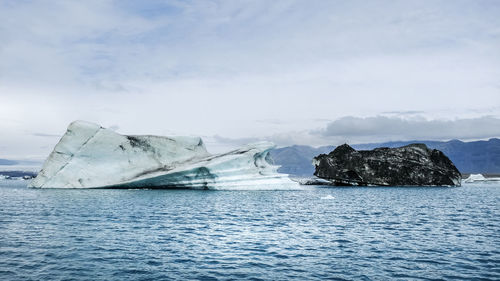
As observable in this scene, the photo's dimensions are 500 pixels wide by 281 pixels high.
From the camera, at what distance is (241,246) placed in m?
16.9

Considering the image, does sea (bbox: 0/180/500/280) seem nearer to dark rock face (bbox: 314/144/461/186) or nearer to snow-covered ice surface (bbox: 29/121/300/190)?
snow-covered ice surface (bbox: 29/121/300/190)

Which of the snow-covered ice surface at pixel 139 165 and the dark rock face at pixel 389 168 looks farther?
Answer: the dark rock face at pixel 389 168

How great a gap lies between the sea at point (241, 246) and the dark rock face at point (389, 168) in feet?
159

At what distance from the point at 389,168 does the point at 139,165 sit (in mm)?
47666

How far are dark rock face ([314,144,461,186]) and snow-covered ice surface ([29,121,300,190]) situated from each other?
1053 inches

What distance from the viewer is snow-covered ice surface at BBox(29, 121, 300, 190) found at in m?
48.2

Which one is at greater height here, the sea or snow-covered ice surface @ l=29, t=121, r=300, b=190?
snow-covered ice surface @ l=29, t=121, r=300, b=190

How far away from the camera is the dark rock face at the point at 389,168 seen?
7669 centimetres

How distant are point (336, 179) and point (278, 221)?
56.3 metres

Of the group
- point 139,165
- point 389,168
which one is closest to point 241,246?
point 139,165

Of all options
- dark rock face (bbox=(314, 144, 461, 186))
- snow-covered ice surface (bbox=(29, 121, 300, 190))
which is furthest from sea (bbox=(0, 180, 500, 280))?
dark rock face (bbox=(314, 144, 461, 186))

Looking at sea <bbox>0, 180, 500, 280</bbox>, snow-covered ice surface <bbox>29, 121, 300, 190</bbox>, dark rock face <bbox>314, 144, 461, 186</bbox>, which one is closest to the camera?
sea <bbox>0, 180, 500, 280</bbox>

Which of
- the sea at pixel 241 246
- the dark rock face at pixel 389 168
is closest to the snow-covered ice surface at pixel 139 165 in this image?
the sea at pixel 241 246

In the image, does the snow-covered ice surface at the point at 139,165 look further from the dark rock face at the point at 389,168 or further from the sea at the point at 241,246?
the dark rock face at the point at 389,168
